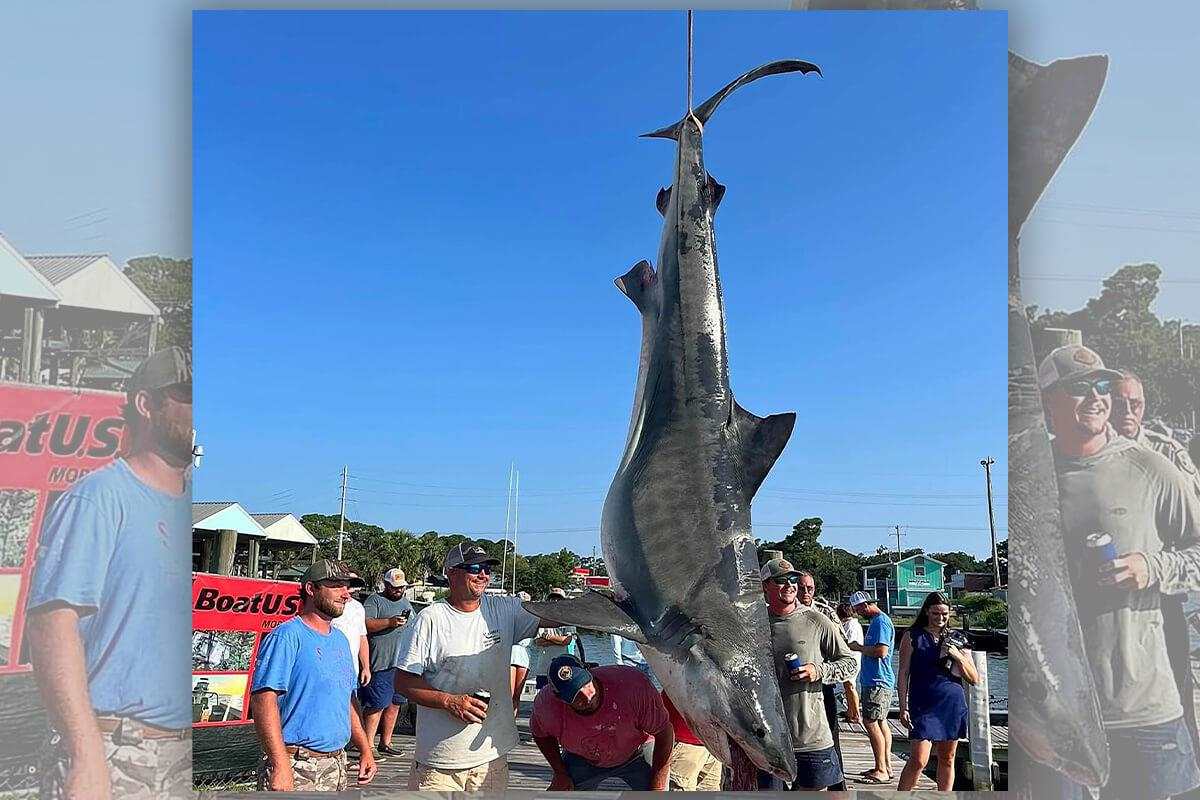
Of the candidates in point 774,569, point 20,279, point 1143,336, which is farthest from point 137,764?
point 1143,336

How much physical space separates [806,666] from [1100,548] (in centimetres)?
135

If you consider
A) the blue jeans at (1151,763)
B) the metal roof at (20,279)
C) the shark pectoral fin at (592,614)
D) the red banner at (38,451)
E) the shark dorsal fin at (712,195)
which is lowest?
the blue jeans at (1151,763)

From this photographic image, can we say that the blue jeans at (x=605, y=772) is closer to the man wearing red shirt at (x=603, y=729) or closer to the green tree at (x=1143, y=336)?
the man wearing red shirt at (x=603, y=729)

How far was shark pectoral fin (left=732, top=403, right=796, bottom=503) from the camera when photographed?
3.34 metres

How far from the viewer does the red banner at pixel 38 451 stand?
3.42 metres

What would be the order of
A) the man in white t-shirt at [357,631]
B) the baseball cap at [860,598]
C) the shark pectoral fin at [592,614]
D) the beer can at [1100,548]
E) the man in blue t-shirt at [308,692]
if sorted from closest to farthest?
1. the shark pectoral fin at [592,614]
2. the man in blue t-shirt at [308,692]
3. the man in white t-shirt at [357,631]
4. the beer can at [1100,548]
5. the baseball cap at [860,598]

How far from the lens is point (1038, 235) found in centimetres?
376

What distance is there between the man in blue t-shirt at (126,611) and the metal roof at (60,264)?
0.43 metres

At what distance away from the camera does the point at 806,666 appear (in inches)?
132

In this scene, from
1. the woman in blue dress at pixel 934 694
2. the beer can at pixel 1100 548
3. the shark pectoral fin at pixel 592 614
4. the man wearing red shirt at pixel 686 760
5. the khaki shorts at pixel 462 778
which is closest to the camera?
the shark pectoral fin at pixel 592 614

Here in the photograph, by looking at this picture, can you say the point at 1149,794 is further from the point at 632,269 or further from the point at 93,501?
the point at 93,501

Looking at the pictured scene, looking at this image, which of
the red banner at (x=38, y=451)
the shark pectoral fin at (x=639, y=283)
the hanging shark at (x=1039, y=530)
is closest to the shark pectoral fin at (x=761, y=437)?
→ the shark pectoral fin at (x=639, y=283)

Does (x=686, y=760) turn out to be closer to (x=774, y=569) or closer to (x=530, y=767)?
(x=774, y=569)

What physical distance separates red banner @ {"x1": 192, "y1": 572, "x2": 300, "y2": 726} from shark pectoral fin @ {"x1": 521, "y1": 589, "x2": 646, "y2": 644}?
1851 millimetres
